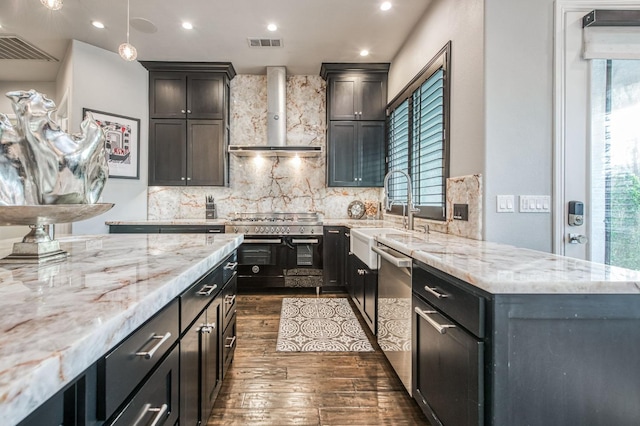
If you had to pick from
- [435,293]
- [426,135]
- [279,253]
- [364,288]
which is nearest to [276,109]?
[279,253]

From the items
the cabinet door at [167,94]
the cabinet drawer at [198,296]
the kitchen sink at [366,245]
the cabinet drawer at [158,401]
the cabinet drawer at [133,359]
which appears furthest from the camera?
the cabinet door at [167,94]

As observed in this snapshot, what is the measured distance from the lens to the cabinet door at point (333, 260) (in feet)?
12.8

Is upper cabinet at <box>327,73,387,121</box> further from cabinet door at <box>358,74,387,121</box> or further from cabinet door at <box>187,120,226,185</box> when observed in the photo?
cabinet door at <box>187,120,226,185</box>

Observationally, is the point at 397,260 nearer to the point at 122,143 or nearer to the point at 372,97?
the point at 372,97

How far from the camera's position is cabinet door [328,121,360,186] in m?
4.29

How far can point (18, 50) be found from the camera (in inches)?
149

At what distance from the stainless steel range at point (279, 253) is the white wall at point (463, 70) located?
2.06m

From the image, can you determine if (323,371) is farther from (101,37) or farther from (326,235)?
(101,37)

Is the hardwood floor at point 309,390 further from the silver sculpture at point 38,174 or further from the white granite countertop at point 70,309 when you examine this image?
the silver sculpture at point 38,174

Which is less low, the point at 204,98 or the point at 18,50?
the point at 18,50

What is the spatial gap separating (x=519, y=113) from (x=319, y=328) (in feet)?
7.82

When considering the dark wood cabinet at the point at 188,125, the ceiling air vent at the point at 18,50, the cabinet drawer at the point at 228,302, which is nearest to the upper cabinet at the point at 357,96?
the dark wood cabinet at the point at 188,125

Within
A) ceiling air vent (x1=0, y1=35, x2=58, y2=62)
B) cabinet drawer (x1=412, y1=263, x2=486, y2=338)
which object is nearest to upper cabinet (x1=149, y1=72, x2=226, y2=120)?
ceiling air vent (x1=0, y1=35, x2=58, y2=62)

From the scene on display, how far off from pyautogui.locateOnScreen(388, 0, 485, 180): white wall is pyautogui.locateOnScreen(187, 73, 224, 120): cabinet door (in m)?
2.79
